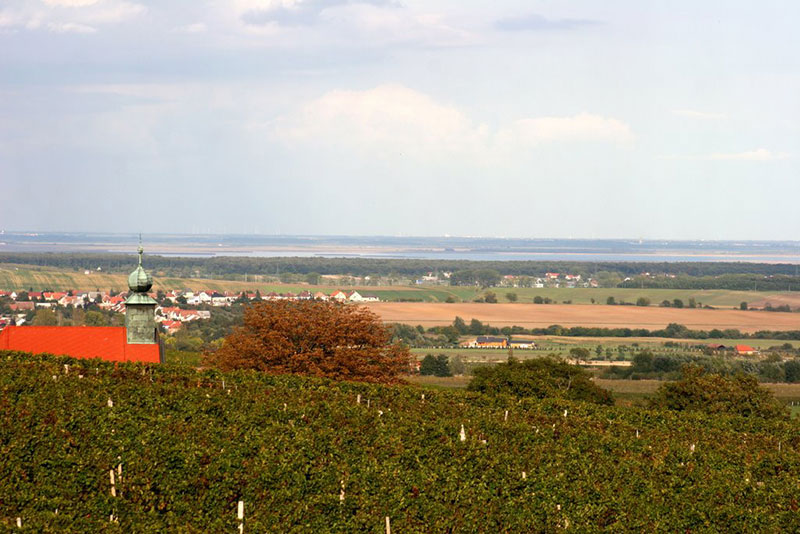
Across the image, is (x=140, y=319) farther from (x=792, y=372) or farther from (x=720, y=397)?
(x=792, y=372)

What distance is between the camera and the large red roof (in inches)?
1442

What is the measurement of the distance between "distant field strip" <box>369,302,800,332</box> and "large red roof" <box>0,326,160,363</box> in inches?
3772

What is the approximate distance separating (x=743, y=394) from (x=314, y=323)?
60.8ft

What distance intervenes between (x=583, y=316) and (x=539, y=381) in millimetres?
105474

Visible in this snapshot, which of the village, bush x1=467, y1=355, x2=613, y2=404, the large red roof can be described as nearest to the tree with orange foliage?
bush x1=467, y1=355, x2=613, y2=404

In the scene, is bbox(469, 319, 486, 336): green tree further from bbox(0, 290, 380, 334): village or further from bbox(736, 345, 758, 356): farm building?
bbox(736, 345, 758, 356): farm building

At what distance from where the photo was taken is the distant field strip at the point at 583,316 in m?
135

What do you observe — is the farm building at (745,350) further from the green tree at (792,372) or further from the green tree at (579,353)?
the green tree at (579,353)

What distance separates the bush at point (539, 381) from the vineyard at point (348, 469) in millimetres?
12007

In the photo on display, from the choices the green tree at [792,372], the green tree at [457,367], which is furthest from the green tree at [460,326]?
the green tree at [792,372]

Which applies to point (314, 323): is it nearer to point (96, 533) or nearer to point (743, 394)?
point (743, 394)

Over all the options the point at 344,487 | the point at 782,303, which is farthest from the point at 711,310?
the point at 344,487

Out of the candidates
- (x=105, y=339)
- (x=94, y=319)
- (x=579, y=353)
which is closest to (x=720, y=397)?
(x=105, y=339)

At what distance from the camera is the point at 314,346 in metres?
42.5
